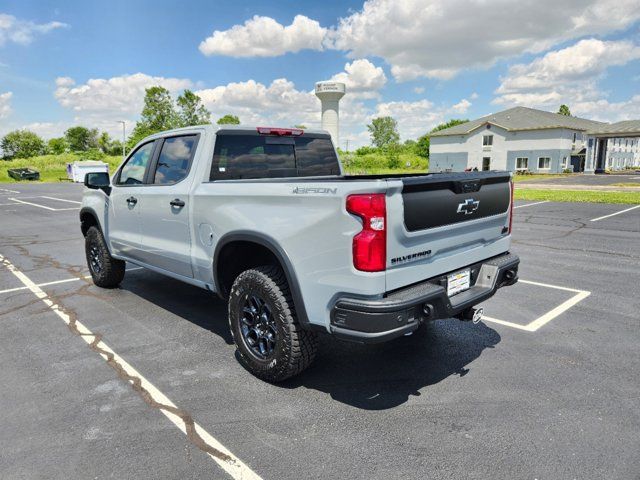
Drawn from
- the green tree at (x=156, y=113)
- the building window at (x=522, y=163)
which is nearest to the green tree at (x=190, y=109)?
the green tree at (x=156, y=113)

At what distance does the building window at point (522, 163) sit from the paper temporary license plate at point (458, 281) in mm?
56865

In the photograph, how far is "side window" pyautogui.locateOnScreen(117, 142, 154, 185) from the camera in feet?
16.2

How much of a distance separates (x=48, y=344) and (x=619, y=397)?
4.85 m

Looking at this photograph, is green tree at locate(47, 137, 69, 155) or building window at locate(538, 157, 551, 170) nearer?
building window at locate(538, 157, 551, 170)

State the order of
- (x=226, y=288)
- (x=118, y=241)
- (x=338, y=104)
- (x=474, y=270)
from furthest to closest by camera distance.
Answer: (x=338, y=104) → (x=118, y=241) → (x=226, y=288) → (x=474, y=270)

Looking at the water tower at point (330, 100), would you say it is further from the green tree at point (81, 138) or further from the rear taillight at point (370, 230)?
the green tree at point (81, 138)

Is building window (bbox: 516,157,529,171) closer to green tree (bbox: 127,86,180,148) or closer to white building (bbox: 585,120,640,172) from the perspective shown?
white building (bbox: 585,120,640,172)

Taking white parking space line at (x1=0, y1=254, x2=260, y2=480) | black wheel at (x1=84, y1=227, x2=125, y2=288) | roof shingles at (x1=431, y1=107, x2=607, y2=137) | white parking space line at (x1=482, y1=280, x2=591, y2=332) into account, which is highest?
roof shingles at (x1=431, y1=107, x2=607, y2=137)

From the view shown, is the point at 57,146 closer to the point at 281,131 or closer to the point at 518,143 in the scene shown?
the point at 518,143

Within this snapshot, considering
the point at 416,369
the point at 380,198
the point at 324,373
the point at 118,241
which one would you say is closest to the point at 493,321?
the point at 416,369

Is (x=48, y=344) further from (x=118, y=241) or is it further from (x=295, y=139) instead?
(x=295, y=139)

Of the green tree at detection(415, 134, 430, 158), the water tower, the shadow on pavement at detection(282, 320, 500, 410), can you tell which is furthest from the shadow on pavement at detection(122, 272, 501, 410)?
the green tree at detection(415, 134, 430, 158)

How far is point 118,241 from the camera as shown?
17.8 ft

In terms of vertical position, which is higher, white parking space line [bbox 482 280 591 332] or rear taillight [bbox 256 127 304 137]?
rear taillight [bbox 256 127 304 137]
